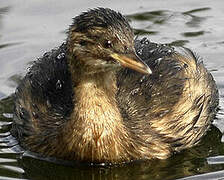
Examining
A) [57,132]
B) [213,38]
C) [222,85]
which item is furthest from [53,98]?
[213,38]

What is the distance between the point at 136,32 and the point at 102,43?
164 inches

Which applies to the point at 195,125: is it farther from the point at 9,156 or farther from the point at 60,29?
the point at 60,29

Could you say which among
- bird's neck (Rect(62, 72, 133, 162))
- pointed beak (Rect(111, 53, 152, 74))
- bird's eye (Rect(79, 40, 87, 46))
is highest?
bird's eye (Rect(79, 40, 87, 46))

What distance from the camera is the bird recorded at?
10742 millimetres

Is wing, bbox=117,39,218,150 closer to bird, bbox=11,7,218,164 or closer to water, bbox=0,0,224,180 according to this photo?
bird, bbox=11,7,218,164

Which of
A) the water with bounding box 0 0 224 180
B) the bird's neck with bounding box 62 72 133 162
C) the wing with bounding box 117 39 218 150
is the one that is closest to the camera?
the bird's neck with bounding box 62 72 133 162

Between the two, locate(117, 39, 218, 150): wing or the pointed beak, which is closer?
the pointed beak

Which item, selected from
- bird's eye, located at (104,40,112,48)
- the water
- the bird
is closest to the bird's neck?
the bird

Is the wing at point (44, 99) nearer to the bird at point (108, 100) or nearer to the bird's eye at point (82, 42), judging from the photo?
the bird at point (108, 100)

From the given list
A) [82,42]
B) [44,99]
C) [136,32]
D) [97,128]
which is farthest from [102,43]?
[136,32]

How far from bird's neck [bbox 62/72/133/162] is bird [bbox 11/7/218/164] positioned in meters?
0.01

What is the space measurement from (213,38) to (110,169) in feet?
12.4

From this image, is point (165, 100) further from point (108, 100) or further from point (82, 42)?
point (82, 42)

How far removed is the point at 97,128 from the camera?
11.1m
